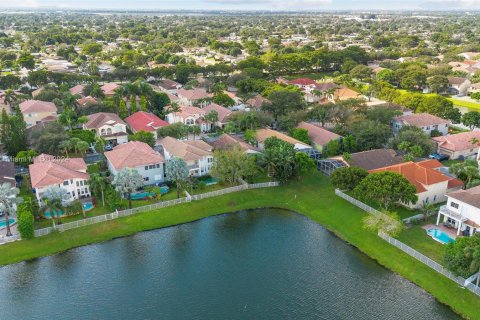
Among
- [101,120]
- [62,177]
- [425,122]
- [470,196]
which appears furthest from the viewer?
[425,122]

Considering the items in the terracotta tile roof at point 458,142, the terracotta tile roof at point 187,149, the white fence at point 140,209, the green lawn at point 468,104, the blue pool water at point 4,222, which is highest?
the terracotta tile roof at point 187,149

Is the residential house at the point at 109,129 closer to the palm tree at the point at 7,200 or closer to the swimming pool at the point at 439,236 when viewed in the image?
Result: the palm tree at the point at 7,200

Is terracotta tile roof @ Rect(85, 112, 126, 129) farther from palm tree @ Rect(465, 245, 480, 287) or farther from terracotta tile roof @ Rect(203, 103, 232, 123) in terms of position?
palm tree @ Rect(465, 245, 480, 287)

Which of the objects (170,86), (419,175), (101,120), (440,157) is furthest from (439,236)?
(170,86)

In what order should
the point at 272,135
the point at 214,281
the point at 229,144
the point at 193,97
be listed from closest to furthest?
1. the point at 214,281
2. the point at 229,144
3. the point at 272,135
4. the point at 193,97

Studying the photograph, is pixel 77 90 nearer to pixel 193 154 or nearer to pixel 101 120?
pixel 101 120

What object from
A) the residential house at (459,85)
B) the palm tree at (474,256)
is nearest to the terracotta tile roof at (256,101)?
the palm tree at (474,256)
